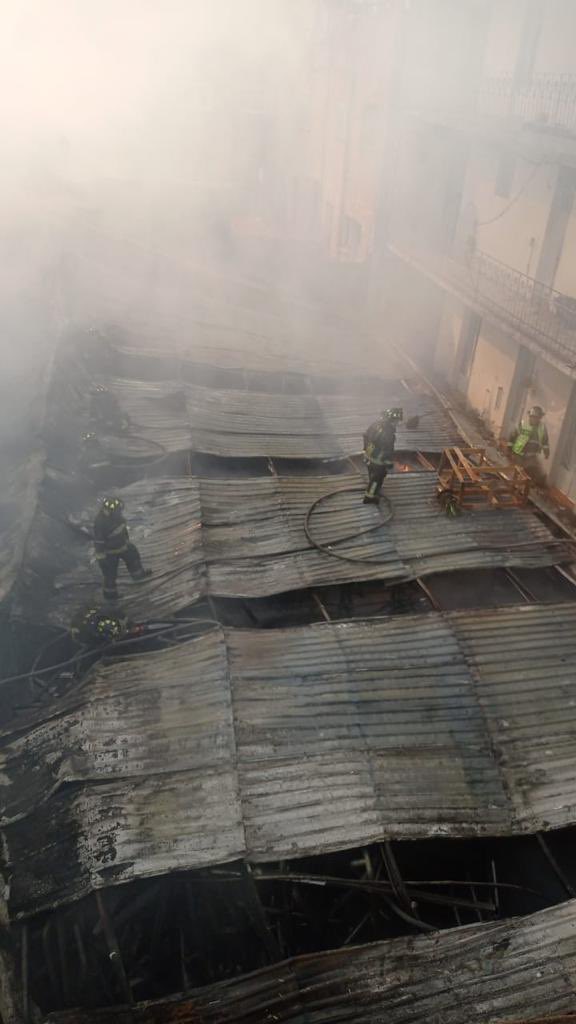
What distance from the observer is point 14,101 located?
2611cm

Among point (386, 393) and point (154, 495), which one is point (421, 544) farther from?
point (386, 393)

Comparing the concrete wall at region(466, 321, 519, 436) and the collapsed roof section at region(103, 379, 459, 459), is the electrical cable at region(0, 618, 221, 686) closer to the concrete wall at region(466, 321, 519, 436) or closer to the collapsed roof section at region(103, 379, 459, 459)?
the collapsed roof section at region(103, 379, 459, 459)

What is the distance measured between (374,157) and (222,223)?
9.47 m

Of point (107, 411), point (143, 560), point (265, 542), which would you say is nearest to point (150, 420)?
point (107, 411)

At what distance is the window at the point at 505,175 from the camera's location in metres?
12.4

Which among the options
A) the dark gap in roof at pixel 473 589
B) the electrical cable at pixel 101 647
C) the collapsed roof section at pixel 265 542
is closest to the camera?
the electrical cable at pixel 101 647

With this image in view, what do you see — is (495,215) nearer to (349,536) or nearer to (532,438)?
(532,438)

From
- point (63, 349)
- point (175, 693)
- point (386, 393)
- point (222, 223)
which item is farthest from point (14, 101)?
point (175, 693)

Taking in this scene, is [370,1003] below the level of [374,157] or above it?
below

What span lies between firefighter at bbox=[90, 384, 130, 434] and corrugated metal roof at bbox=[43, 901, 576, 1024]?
7.89 m

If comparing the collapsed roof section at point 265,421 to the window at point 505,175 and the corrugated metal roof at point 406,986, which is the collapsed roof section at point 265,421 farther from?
the corrugated metal roof at point 406,986

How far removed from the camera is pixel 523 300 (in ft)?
37.1

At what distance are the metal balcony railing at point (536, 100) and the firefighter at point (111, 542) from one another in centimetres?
781

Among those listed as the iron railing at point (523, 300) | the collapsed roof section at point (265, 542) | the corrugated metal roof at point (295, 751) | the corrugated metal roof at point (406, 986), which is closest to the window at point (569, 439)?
the iron railing at point (523, 300)
